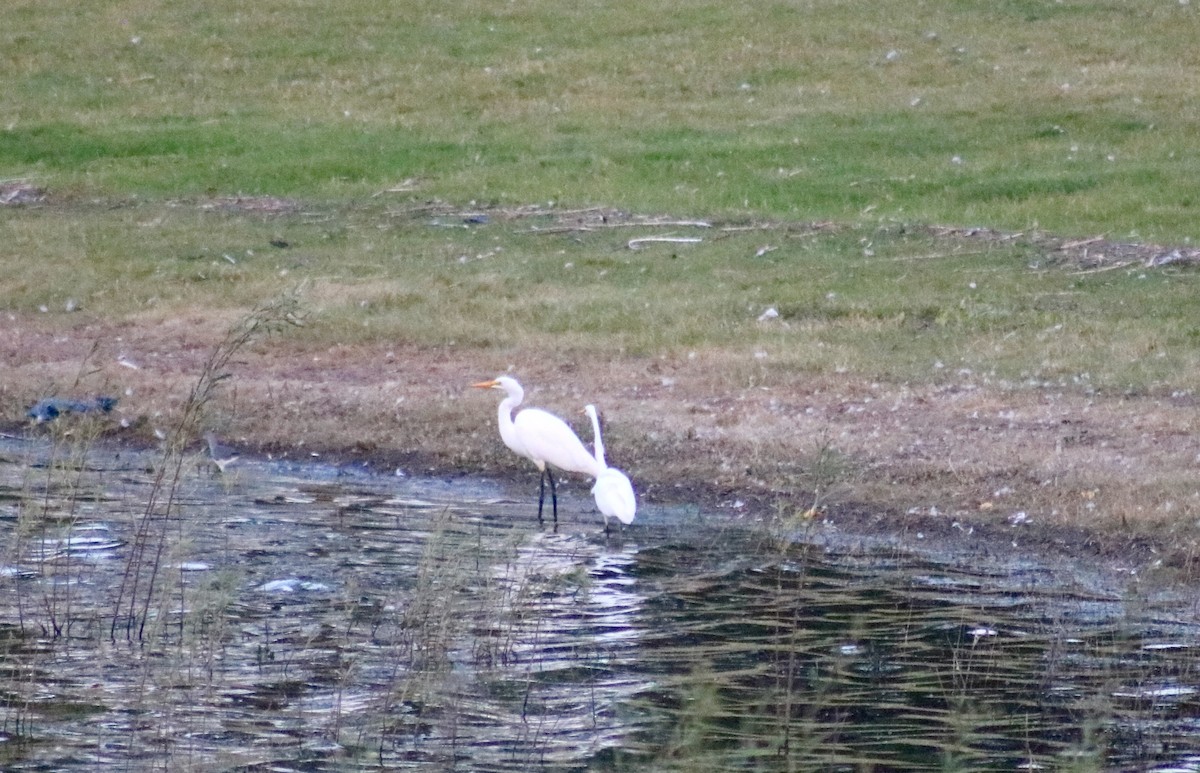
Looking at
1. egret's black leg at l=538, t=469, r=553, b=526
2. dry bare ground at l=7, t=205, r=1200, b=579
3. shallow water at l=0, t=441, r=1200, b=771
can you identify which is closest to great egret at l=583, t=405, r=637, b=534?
shallow water at l=0, t=441, r=1200, b=771

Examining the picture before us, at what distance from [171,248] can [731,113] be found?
9.03m

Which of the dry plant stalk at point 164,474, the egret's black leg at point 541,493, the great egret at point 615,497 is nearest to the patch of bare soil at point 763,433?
the egret's black leg at point 541,493

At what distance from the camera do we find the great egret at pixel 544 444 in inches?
418

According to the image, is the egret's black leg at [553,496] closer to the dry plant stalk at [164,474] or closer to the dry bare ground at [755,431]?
the dry bare ground at [755,431]

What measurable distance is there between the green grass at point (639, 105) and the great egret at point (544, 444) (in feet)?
27.7

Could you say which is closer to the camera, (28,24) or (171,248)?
(171,248)

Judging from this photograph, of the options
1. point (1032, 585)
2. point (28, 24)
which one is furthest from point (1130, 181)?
point (28, 24)

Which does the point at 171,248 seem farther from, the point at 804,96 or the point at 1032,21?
the point at 1032,21

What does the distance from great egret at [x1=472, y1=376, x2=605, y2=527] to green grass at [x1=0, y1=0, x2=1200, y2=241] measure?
844 centimetres

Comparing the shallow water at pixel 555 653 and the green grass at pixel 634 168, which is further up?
the green grass at pixel 634 168

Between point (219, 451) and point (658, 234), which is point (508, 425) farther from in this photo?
point (658, 234)

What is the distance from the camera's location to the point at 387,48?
94.7 feet

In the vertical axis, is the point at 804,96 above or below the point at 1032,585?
above

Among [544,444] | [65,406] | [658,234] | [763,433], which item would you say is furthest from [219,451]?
[658,234]
